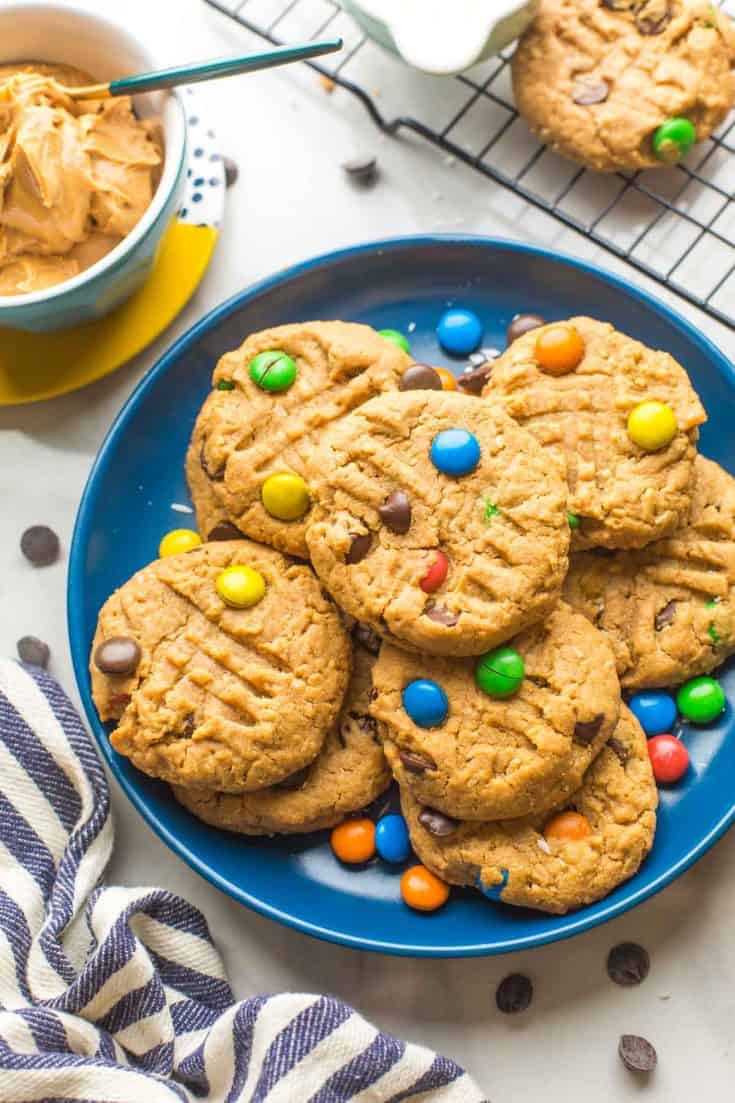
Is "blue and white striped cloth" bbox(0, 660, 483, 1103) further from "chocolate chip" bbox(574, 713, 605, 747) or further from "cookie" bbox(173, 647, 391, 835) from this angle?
"chocolate chip" bbox(574, 713, 605, 747)

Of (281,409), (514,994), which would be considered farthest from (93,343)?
(514,994)

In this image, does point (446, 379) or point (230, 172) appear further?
point (230, 172)

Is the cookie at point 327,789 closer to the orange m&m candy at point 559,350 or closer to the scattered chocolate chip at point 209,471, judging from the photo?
the scattered chocolate chip at point 209,471

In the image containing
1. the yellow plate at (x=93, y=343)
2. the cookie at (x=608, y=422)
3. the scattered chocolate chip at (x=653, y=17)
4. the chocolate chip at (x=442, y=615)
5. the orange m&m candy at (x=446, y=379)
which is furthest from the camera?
the yellow plate at (x=93, y=343)

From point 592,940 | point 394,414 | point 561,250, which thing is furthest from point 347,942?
point 561,250

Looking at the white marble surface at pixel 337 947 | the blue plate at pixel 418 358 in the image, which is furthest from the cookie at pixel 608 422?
the white marble surface at pixel 337 947

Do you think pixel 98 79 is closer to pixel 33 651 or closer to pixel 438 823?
pixel 33 651

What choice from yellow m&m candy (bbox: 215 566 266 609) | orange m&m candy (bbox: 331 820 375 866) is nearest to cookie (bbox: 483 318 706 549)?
yellow m&m candy (bbox: 215 566 266 609)
